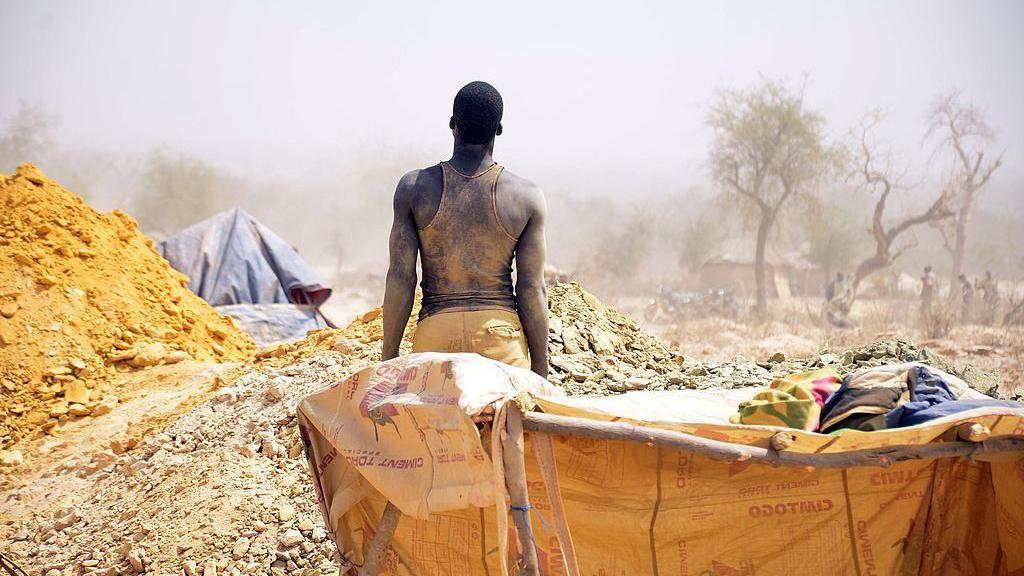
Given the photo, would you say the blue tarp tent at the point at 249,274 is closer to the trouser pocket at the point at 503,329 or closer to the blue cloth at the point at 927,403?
the trouser pocket at the point at 503,329

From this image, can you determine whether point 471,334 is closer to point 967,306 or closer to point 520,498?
point 520,498

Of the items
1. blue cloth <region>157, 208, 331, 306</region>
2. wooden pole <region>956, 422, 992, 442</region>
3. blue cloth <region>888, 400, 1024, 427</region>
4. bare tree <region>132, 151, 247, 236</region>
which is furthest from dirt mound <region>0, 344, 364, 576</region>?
bare tree <region>132, 151, 247, 236</region>

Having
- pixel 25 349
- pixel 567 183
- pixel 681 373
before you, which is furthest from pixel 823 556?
pixel 567 183

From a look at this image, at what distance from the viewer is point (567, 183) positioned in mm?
81812

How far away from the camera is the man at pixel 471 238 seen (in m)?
3.02

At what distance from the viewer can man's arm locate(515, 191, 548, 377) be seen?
310 cm

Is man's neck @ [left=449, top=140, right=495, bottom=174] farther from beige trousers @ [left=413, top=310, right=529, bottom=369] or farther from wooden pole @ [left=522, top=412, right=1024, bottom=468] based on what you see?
wooden pole @ [left=522, top=412, right=1024, bottom=468]

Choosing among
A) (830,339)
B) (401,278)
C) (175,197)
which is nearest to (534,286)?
(401,278)

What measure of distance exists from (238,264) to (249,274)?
0.61ft

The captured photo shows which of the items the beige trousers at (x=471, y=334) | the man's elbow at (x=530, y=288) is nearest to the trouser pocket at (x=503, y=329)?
the beige trousers at (x=471, y=334)

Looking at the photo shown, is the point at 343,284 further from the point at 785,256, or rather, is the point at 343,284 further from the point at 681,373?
the point at 681,373

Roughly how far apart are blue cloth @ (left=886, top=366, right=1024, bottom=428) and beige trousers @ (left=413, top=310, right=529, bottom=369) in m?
1.40

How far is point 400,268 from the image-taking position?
3094 millimetres

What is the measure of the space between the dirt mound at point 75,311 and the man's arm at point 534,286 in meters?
4.15
